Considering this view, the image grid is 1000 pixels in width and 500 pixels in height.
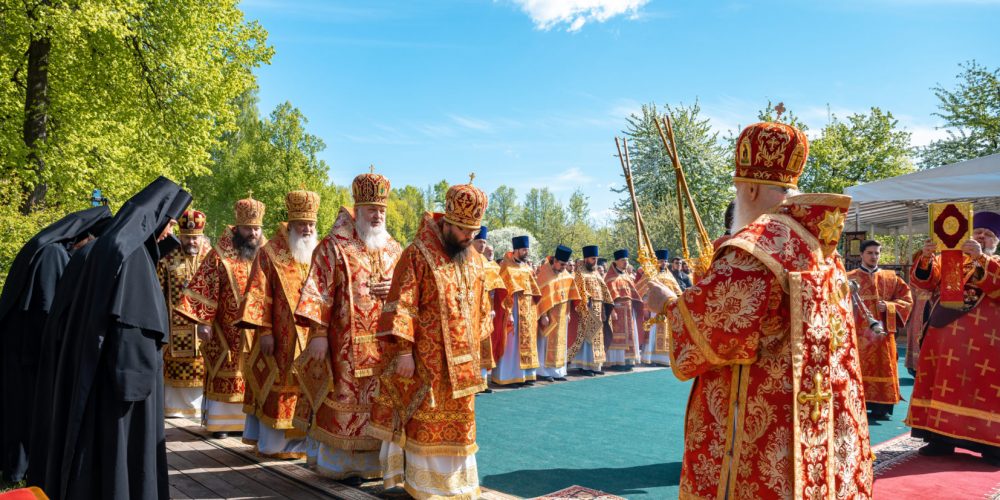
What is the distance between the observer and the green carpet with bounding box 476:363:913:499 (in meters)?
5.39

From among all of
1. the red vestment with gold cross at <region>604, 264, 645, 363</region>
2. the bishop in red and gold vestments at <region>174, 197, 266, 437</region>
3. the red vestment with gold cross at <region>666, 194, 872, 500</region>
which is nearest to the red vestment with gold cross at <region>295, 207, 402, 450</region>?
the bishop in red and gold vestments at <region>174, 197, 266, 437</region>

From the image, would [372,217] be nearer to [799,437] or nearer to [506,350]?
[799,437]

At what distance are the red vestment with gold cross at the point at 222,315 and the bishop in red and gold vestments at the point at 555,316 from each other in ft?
17.4

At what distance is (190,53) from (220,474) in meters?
11.8

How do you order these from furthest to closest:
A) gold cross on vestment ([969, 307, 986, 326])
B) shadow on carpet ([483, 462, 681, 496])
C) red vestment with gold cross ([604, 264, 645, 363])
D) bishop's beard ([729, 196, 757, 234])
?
red vestment with gold cross ([604, 264, 645, 363])
gold cross on vestment ([969, 307, 986, 326])
shadow on carpet ([483, 462, 681, 496])
bishop's beard ([729, 196, 757, 234])

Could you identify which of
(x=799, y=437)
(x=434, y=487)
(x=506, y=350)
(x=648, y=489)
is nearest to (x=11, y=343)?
(x=434, y=487)

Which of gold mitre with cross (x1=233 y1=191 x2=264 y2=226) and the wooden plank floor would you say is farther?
gold mitre with cross (x1=233 y1=191 x2=264 y2=226)

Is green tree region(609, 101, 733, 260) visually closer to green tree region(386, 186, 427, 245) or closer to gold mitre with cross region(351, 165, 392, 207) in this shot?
gold mitre with cross region(351, 165, 392, 207)

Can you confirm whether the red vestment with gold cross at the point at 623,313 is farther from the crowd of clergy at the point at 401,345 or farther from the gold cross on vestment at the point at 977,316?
the gold cross on vestment at the point at 977,316

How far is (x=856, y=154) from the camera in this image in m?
28.9

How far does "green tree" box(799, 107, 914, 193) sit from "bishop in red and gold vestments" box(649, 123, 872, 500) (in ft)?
92.1

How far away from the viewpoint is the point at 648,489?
17.0 ft

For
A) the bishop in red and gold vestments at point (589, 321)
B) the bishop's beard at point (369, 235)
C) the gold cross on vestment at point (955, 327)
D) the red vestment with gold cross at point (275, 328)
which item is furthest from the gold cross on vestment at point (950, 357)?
the bishop in red and gold vestments at point (589, 321)

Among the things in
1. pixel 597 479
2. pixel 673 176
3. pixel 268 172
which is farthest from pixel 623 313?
pixel 268 172
